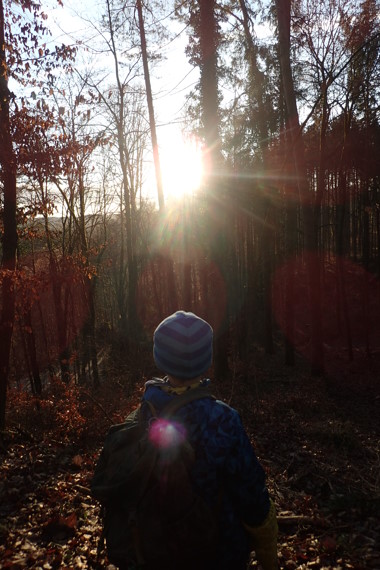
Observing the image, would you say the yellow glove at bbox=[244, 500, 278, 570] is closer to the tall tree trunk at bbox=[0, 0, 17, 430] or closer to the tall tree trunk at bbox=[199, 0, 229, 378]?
the tall tree trunk at bbox=[0, 0, 17, 430]

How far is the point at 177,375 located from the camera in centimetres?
201

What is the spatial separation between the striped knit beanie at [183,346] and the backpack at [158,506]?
257mm

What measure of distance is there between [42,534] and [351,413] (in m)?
8.43

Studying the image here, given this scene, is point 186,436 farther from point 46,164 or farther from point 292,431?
point 46,164

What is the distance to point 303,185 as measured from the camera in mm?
13375

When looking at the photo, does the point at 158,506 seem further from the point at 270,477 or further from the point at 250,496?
→ the point at 270,477

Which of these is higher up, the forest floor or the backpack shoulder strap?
the backpack shoulder strap

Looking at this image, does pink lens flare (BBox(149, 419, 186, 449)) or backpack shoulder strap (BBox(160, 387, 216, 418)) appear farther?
backpack shoulder strap (BBox(160, 387, 216, 418))

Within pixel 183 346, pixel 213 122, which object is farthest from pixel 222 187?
pixel 183 346

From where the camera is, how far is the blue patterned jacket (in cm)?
185

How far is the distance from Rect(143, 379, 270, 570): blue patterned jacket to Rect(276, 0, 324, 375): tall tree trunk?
39.2ft

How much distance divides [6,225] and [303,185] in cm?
902

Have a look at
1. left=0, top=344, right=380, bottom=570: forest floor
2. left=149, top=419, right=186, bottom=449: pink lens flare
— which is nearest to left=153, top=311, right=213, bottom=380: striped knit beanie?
left=149, top=419, right=186, bottom=449: pink lens flare

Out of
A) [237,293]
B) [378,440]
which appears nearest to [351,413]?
[378,440]
